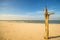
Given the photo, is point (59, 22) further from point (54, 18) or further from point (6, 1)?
point (6, 1)

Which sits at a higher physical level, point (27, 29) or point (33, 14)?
point (33, 14)

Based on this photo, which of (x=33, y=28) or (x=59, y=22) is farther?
(x=33, y=28)

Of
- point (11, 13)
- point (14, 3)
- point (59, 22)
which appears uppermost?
point (14, 3)

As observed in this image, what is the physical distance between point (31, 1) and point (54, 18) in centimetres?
56

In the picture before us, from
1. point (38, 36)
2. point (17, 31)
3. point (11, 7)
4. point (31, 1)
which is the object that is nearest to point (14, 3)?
point (11, 7)

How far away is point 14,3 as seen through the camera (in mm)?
3186

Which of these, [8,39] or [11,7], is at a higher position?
[11,7]

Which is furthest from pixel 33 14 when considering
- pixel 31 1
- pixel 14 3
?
pixel 14 3

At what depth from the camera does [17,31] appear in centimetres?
328

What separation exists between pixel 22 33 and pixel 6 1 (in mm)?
743

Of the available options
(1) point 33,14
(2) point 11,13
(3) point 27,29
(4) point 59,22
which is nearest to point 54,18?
(4) point 59,22

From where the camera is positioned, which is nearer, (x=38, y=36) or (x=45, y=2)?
(x=45, y=2)

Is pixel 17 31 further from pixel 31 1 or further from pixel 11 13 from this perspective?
pixel 31 1

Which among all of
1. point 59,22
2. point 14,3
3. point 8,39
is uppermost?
point 14,3
